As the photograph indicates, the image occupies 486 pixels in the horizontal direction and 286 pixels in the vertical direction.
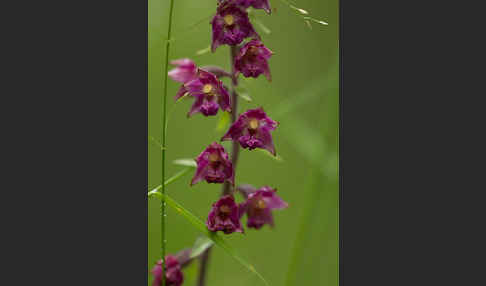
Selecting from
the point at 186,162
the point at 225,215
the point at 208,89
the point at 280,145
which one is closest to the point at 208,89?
the point at 208,89

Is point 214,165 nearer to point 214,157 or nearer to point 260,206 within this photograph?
point 214,157

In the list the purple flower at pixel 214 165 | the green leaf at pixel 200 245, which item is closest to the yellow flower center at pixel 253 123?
the purple flower at pixel 214 165

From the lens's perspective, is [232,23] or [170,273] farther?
[170,273]

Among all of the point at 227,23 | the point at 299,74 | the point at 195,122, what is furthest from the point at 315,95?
the point at 227,23

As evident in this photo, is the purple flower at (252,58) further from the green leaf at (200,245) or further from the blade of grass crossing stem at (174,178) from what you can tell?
the green leaf at (200,245)

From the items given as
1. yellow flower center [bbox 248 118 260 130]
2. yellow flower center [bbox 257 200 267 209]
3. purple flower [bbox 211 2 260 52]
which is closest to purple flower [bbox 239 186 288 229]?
yellow flower center [bbox 257 200 267 209]

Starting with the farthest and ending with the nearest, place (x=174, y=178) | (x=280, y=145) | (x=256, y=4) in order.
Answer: (x=280, y=145) < (x=174, y=178) < (x=256, y=4)

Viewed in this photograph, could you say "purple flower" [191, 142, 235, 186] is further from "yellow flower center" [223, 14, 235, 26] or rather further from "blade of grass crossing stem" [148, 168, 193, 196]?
"yellow flower center" [223, 14, 235, 26]
